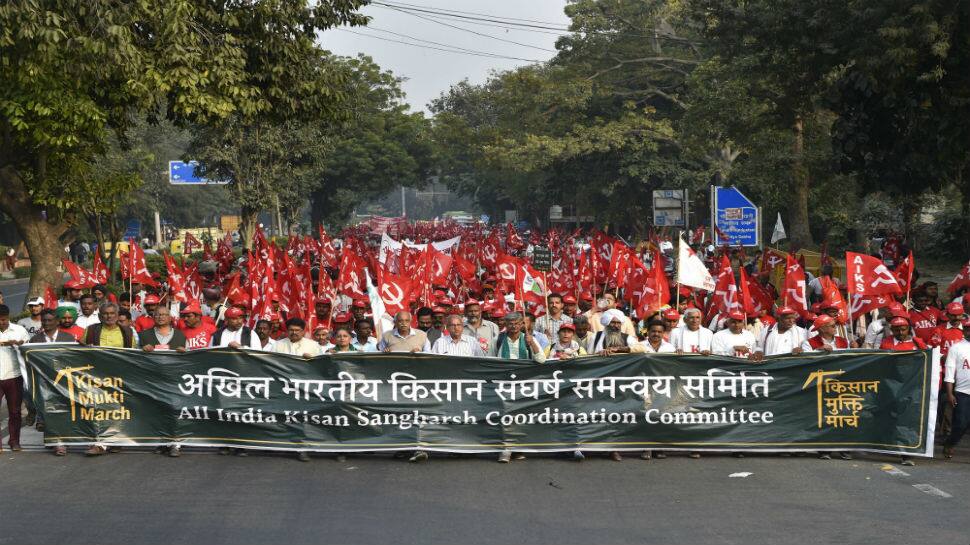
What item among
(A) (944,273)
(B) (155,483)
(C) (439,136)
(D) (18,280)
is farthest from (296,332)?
(C) (439,136)

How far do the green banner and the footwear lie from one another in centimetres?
8

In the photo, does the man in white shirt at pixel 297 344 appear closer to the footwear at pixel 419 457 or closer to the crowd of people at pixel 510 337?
the crowd of people at pixel 510 337

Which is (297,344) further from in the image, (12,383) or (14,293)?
(14,293)

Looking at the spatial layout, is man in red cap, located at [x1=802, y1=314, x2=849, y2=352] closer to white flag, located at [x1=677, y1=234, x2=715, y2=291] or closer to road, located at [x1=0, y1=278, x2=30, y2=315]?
white flag, located at [x1=677, y1=234, x2=715, y2=291]

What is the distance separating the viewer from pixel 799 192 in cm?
3369

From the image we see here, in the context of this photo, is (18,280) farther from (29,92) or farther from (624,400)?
(624,400)

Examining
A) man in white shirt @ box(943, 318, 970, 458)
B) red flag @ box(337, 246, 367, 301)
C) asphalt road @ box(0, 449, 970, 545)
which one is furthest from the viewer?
red flag @ box(337, 246, 367, 301)

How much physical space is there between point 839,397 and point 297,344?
4.88 m

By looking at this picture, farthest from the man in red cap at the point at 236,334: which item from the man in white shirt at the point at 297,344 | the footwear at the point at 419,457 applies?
the footwear at the point at 419,457

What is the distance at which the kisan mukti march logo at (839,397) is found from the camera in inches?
422

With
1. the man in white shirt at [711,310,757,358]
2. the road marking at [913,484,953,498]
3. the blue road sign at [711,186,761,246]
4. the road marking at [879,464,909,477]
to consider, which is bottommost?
the road marking at [879,464,909,477]

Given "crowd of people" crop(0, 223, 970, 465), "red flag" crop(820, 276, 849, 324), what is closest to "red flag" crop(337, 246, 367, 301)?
"crowd of people" crop(0, 223, 970, 465)

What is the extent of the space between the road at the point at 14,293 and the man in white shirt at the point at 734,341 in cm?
2211

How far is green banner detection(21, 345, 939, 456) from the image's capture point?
10680 millimetres
